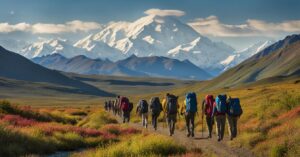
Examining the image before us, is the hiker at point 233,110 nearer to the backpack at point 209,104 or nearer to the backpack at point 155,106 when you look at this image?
the backpack at point 209,104

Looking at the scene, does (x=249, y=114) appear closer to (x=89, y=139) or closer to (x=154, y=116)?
(x=154, y=116)

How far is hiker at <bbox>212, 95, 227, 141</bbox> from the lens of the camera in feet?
79.0

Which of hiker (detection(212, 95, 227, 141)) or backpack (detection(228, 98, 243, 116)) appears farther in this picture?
backpack (detection(228, 98, 243, 116))

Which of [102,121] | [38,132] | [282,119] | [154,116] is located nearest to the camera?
[38,132]

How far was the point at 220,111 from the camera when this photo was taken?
24.2 metres

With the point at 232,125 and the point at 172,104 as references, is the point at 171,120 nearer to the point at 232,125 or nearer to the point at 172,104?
the point at 172,104

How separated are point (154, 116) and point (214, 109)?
27.6 feet

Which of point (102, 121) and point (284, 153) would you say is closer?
point (284, 153)

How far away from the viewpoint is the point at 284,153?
56.0 ft

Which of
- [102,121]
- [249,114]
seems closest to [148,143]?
[249,114]

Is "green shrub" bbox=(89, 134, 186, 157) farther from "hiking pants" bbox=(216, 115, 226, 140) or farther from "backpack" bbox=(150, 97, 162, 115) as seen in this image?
"backpack" bbox=(150, 97, 162, 115)

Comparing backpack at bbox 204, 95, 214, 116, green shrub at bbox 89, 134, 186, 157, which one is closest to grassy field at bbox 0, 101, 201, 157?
green shrub at bbox 89, 134, 186, 157

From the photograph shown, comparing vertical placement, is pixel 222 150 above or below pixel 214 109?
below

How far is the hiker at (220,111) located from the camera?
24.1m
